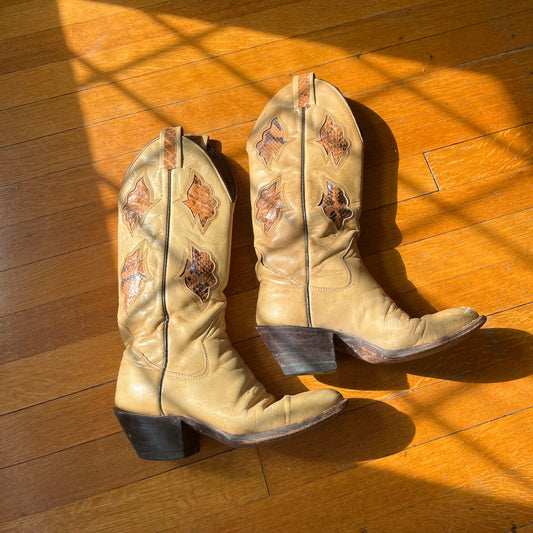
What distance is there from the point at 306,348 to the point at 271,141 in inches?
25.2

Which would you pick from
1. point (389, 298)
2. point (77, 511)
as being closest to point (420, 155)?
point (389, 298)

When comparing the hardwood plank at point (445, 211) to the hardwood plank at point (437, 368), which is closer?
the hardwood plank at point (437, 368)

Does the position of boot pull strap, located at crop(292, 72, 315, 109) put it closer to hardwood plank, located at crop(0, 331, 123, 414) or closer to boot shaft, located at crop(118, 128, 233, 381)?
boot shaft, located at crop(118, 128, 233, 381)

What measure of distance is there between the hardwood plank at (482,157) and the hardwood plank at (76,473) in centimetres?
111

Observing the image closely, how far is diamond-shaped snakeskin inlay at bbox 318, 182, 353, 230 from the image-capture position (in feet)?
4.79

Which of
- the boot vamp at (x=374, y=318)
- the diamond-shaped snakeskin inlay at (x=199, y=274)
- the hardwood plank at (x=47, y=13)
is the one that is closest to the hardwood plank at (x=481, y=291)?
the boot vamp at (x=374, y=318)

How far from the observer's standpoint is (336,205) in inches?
57.9

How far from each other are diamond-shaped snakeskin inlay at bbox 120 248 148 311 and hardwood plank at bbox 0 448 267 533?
0.53 meters

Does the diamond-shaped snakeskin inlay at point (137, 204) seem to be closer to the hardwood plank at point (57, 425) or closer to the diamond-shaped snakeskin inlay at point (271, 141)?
the diamond-shaped snakeskin inlay at point (271, 141)

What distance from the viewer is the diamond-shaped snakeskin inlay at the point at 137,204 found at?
1499 millimetres

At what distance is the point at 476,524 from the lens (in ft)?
4.56

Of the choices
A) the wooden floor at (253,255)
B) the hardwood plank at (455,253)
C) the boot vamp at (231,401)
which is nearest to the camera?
the boot vamp at (231,401)

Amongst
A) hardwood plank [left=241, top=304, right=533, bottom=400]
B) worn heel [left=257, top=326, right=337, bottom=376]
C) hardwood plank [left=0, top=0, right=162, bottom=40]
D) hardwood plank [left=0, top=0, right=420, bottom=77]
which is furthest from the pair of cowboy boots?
hardwood plank [left=0, top=0, right=162, bottom=40]

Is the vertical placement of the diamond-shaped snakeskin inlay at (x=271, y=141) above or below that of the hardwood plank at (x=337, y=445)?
above
